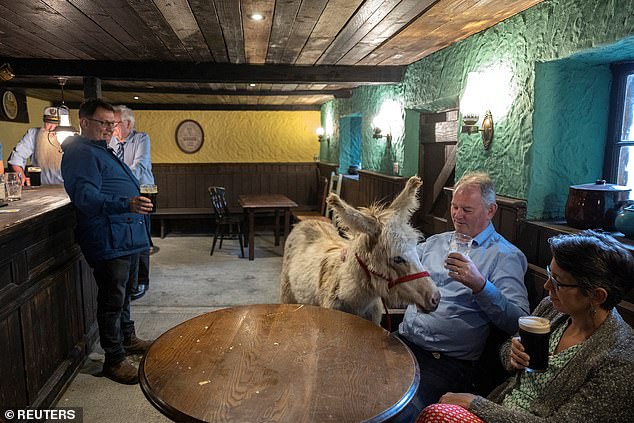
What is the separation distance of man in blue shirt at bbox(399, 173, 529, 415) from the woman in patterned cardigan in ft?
1.10

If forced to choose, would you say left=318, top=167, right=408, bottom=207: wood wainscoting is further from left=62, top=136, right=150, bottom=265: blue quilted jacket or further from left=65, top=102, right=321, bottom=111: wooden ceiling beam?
left=65, top=102, right=321, bottom=111: wooden ceiling beam

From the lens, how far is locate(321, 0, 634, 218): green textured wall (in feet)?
6.69

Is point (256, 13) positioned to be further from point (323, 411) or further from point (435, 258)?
point (323, 411)

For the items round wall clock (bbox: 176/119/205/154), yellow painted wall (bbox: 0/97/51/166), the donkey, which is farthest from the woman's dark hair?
round wall clock (bbox: 176/119/205/154)

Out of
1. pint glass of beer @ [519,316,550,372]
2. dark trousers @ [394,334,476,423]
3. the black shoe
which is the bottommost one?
the black shoe

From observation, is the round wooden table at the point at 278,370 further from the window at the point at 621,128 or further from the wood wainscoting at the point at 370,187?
the wood wainscoting at the point at 370,187

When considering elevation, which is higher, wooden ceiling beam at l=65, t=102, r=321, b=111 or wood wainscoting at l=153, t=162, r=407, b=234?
wooden ceiling beam at l=65, t=102, r=321, b=111

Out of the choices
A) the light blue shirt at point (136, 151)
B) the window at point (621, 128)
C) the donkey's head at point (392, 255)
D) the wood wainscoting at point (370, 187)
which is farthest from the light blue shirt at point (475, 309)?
the light blue shirt at point (136, 151)

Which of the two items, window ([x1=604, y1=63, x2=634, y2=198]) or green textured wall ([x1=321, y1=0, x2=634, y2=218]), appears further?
window ([x1=604, y1=63, x2=634, y2=198])

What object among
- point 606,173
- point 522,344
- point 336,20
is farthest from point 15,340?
point 606,173

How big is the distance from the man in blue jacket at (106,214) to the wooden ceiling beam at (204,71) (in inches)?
72.2

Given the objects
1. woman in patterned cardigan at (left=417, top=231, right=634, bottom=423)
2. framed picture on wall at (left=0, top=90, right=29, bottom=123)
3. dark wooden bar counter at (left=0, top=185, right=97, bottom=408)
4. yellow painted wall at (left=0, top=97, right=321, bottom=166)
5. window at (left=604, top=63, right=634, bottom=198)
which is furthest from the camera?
yellow painted wall at (left=0, top=97, right=321, bottom=166)

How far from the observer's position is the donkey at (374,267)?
180cm

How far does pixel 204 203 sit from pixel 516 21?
7.20 metres
